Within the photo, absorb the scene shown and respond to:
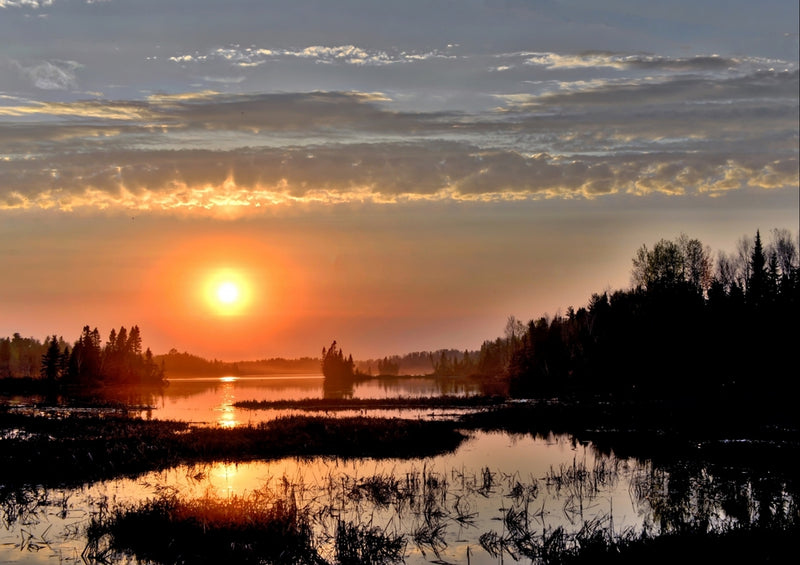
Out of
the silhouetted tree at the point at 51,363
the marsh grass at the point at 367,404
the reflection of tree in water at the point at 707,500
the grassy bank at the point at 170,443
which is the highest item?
the silhouetted tree at the point at 51,363

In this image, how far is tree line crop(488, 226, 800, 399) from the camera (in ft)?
234

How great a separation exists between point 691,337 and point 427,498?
195ft

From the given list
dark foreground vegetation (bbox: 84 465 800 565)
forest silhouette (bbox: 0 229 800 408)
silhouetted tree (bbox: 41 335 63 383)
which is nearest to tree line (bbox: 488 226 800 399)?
forest silhouette (bbox: 0 229 800 408)

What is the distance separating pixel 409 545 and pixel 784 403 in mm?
54327

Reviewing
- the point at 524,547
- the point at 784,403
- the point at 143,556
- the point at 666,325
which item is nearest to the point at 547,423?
the point at 784,403

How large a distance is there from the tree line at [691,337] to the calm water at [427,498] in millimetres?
40115

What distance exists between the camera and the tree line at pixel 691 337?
71.4 m

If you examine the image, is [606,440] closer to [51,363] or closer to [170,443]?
[170,443]

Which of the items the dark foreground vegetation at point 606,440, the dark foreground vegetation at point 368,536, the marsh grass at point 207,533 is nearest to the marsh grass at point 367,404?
the dark foreground vegetation at point 606,440

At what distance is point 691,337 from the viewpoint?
259 feet

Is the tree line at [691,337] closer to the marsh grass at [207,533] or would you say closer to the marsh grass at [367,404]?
the marsh grass at [367,404]

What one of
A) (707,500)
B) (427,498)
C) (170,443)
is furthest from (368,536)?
(170,443)

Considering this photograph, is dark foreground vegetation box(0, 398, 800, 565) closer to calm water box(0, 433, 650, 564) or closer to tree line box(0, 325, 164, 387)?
calm water box(0, 433, 650, 564)

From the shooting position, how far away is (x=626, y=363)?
91.8 metres
